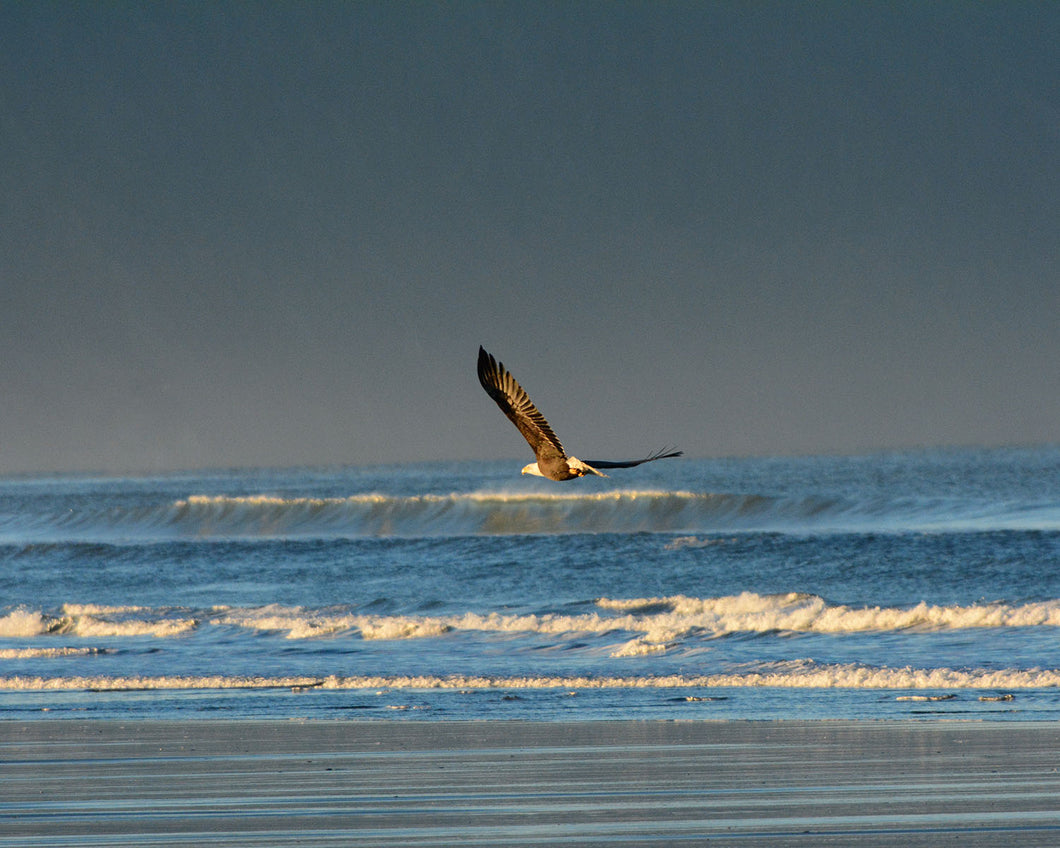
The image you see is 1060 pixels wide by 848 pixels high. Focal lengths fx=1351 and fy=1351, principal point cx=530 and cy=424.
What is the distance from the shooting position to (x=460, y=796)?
320 inches

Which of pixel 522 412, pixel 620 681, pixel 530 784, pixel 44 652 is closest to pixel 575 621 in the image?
pixel 620 681

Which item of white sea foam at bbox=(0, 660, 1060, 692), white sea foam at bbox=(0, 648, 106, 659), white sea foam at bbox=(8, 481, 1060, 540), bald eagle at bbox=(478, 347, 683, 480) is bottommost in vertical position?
white sea foam at bbox=(0, 660, 1060, 692)

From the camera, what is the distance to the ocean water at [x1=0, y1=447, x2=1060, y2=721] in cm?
1238

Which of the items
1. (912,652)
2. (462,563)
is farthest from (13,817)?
(462,563)

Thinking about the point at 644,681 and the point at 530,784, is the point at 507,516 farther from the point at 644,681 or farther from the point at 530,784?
the point at 530,784

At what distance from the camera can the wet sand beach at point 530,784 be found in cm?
710

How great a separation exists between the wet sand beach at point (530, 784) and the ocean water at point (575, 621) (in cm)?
99

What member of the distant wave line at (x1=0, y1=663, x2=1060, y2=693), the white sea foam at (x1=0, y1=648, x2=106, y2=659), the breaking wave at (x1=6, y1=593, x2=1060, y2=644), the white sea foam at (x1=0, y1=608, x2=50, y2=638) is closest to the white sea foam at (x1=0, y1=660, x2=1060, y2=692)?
the distant wave line at (x1=0, y1=663, x2=1060, y2=693)

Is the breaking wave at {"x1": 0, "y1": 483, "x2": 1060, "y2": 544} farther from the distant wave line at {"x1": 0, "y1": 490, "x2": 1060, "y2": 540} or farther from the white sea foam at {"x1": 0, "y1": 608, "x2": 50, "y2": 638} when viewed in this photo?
the white sea foam at {"x1": 0, "y1": 608, "x2": 50, "y2": 638}

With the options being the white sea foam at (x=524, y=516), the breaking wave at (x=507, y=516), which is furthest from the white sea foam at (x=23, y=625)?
the breaking wave at (x=507, y=516)

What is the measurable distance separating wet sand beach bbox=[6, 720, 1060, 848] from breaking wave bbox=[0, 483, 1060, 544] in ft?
84.7

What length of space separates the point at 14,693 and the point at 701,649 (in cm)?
741

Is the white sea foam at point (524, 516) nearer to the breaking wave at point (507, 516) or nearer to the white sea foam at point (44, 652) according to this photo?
the breaking wave at point (507, 516)

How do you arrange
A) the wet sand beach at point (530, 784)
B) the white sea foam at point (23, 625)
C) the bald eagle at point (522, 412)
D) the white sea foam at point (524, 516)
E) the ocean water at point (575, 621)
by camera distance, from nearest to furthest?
the wet sand beach at point (530, 784) < the bald eagle at point (522, 412) < the ocean water at point (575, 621) < the white sea foam at point (23, 625) < the white sea foam at point (524, 516)
